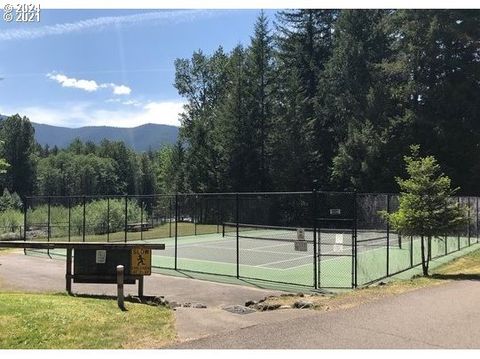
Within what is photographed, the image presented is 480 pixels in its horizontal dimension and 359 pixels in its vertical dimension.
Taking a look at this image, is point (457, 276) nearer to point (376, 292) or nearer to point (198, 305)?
point (376, 292)

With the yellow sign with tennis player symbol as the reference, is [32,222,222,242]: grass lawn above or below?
below

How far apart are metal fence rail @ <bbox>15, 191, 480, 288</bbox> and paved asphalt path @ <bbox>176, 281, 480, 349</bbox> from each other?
3.57 metres

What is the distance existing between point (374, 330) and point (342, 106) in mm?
46433

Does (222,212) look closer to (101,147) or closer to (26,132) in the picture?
(26,132)

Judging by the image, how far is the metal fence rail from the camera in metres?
16.5

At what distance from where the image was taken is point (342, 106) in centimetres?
5291

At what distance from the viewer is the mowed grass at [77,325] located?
7.30 meters

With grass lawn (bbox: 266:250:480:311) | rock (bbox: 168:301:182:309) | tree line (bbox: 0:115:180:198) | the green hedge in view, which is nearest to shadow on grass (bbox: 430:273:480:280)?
grass lawn (bbox: 266:250:480:311)

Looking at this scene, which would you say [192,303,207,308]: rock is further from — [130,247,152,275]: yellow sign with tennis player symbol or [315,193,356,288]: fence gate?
[315,193,356,288]: fence gate

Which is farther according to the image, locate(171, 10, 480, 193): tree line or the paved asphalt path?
locate(171, 10, 480, 193): tree line

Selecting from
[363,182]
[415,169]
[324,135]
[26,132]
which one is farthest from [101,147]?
[415,169]

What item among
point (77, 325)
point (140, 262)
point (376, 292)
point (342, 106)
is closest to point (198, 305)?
point (140, 262)

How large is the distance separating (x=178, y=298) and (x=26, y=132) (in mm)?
98051

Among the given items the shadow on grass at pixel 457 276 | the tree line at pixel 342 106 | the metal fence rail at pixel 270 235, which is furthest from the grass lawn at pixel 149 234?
the shadow on grass at pixel 457 276
